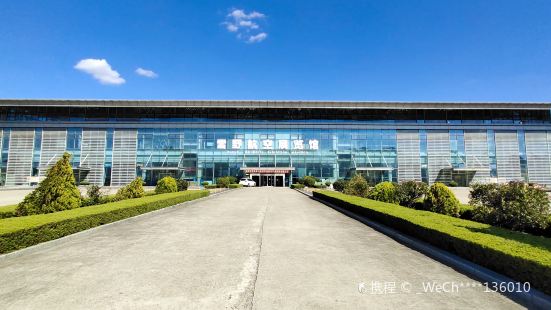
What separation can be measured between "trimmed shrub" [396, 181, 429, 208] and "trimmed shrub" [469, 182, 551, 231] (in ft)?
19.3

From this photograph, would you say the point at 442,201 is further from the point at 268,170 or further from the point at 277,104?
the point at 277,104

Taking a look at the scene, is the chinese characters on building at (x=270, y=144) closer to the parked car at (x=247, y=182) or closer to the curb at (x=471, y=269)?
the parked car at (x=247, y=182)

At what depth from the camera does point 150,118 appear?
51.9m

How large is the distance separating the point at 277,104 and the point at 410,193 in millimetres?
37907

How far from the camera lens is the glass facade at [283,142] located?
4981 cm

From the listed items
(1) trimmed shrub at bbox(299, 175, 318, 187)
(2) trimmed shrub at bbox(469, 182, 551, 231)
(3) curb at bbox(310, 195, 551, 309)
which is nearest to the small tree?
(3) curb at bbox(310, 195, 551, 309)

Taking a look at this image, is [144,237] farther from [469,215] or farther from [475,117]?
[475,117]

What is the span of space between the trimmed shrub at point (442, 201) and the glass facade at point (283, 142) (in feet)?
122

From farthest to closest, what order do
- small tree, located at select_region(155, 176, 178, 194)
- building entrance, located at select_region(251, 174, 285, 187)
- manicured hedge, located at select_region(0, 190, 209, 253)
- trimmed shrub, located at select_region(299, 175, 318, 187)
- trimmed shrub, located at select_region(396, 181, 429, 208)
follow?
building entrance, located at select_region(251, 174, 285, 187) < trimmed shrub, located at select_region(299, 175, 318, 187) < small tree, located at select_region(155, 176, 178, 194) < trimmed shrub, located at select_region(396, 181, 429, 208) < manicured hedge, located at select_region(0, 190, 209, 253)

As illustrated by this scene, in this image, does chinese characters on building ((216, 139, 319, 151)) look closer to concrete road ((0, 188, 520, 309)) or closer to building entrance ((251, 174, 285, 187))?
building entrance ((251, 174, 285, 187))

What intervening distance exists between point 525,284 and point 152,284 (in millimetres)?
6173

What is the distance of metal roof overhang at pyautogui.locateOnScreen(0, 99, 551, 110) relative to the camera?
1966 inches

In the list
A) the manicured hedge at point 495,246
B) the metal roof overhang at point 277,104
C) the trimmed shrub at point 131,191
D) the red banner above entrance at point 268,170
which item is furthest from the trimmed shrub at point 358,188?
the metal roof overhang at point 277,104

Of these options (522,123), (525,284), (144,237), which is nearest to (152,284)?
(144,237)
